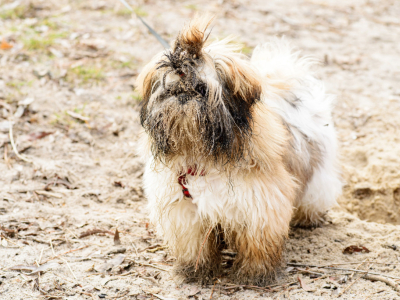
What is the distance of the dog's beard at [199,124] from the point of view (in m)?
Result: 2.75

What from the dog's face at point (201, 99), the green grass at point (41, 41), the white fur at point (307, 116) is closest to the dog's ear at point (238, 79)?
the dog's face at point (201, 99)

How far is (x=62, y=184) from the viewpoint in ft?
15.2

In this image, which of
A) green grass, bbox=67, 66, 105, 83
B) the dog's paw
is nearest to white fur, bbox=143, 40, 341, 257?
the dog's paw

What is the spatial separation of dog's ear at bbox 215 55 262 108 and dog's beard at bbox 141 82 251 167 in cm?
4

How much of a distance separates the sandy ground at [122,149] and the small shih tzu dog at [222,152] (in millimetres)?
332

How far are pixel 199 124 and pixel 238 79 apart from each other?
14.7 inches

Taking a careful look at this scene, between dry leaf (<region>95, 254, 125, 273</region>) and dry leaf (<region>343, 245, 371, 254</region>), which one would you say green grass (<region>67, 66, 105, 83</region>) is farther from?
dry leaf (<region>343, 245, 371, 254</region>)

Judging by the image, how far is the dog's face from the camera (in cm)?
275

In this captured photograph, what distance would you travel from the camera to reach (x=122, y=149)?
5.41 meters

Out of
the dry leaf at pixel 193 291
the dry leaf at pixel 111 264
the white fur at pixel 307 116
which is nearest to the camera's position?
the dry leaf at pixel 193 291

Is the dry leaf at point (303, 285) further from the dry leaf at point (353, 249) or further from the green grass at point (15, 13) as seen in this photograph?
the green grass at point (15, 13)

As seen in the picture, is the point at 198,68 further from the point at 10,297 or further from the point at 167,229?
the point at 10,297

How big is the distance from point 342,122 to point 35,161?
398cm

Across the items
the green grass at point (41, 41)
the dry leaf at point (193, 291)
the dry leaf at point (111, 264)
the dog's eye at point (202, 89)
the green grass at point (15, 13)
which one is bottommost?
the dry leaf at point (111, 264)
